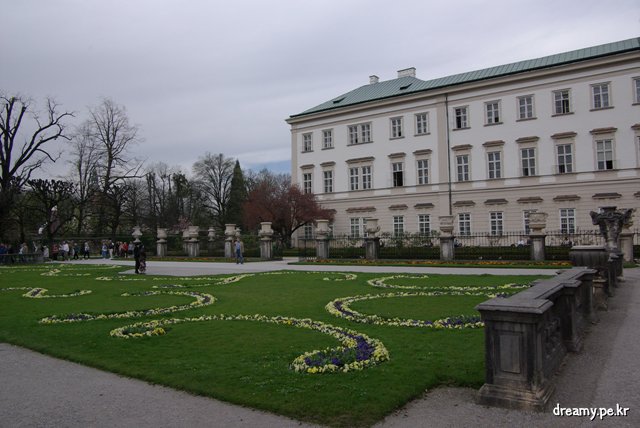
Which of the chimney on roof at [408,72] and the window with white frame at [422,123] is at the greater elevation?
the chimney on roof at [408,72]

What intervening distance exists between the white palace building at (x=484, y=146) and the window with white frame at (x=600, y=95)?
70 millimetres

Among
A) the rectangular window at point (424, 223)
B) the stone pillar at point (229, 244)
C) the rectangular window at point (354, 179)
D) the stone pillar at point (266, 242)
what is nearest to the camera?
the stone pillar at point (266, 242)

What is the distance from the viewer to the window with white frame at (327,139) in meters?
52.2

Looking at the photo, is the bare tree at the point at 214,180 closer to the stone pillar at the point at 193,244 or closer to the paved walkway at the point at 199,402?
the stone pillar at the point at 193,244

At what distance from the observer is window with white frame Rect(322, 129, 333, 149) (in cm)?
5219

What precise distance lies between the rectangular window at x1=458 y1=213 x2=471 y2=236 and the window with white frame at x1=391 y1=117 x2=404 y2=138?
32.9 ft

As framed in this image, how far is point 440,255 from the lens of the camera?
2956 centimetres

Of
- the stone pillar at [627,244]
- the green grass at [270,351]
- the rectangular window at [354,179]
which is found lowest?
the green grass at [270,351]

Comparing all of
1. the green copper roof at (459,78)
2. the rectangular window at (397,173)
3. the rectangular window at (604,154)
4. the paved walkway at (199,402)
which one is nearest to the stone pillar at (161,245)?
the green copper roof at (459,78)

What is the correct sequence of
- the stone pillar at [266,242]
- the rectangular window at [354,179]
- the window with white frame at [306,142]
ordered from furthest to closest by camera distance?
the window with white frame at [306,142], the rectangular window at [354,179], the stone pillar at [266,242]

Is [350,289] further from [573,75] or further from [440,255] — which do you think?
[573,75]

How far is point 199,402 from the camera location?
5.38 metres

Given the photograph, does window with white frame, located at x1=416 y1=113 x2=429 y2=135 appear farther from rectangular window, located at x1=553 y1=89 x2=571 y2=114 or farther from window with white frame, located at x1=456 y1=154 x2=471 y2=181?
rectangular window, located at x1=553 y1=89 x2=571 y2=114

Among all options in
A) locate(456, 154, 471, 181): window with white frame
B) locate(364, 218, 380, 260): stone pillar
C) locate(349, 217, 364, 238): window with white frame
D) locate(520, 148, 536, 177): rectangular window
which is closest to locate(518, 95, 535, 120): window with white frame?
locate(520, 148, 536, 177): rectangular window
